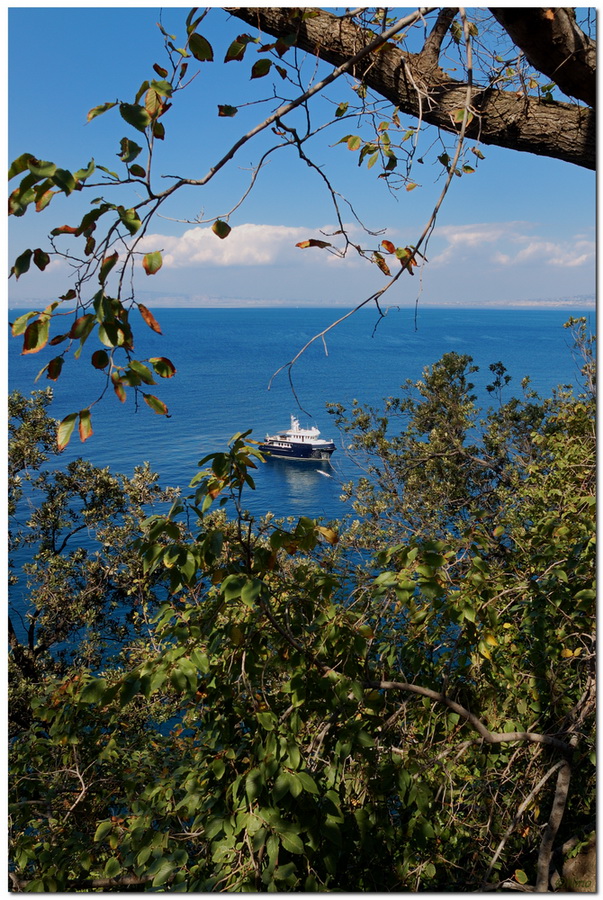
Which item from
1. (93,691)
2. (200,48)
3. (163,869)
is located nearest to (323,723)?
(163,869)

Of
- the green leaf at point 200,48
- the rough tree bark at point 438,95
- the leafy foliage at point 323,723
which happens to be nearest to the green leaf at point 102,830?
the leafy foliage at point 323,723

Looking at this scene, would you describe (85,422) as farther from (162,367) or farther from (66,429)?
(162,367)

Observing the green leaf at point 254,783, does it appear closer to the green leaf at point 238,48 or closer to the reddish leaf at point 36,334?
the reddish leaf at point 36,334

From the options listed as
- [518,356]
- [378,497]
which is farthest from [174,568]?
[518,356]

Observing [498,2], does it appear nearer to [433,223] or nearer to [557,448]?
[433,223]

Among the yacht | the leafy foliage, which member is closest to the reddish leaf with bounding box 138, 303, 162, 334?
the leafy foliage
